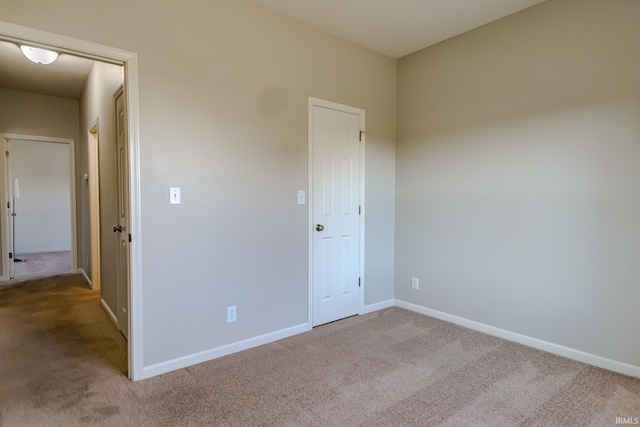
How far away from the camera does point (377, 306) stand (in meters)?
3.71

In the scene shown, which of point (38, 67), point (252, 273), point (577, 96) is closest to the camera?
point (577, 96)

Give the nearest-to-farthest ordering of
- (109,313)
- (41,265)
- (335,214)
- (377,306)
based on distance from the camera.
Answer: (335,214)
(109,313)
(377,306)
(41,265)

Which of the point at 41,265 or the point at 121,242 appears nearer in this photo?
the point at 121,242

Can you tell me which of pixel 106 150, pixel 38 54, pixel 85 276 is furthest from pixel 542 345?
pixel 85 276

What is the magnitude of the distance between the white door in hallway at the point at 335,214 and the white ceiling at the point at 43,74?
277 cm

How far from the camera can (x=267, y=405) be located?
1970 millimetres

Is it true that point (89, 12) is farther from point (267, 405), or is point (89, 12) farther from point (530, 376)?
point (530, 376)

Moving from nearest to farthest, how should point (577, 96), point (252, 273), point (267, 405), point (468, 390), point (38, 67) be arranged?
point (267, 405) < point (468, 390) < point (577, 96) < point (252, 273) < point (38, 67)

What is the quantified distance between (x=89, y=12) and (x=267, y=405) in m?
2.56

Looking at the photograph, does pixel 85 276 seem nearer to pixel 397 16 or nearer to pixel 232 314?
pixel 232 314

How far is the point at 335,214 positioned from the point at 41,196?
765 centimetres

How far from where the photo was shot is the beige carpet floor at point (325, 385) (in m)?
1.87

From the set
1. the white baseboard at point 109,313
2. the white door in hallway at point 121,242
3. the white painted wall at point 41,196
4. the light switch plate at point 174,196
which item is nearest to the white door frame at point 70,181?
the white baseboard at point 109,313

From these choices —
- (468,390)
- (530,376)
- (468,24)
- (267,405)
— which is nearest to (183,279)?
(267,405)
